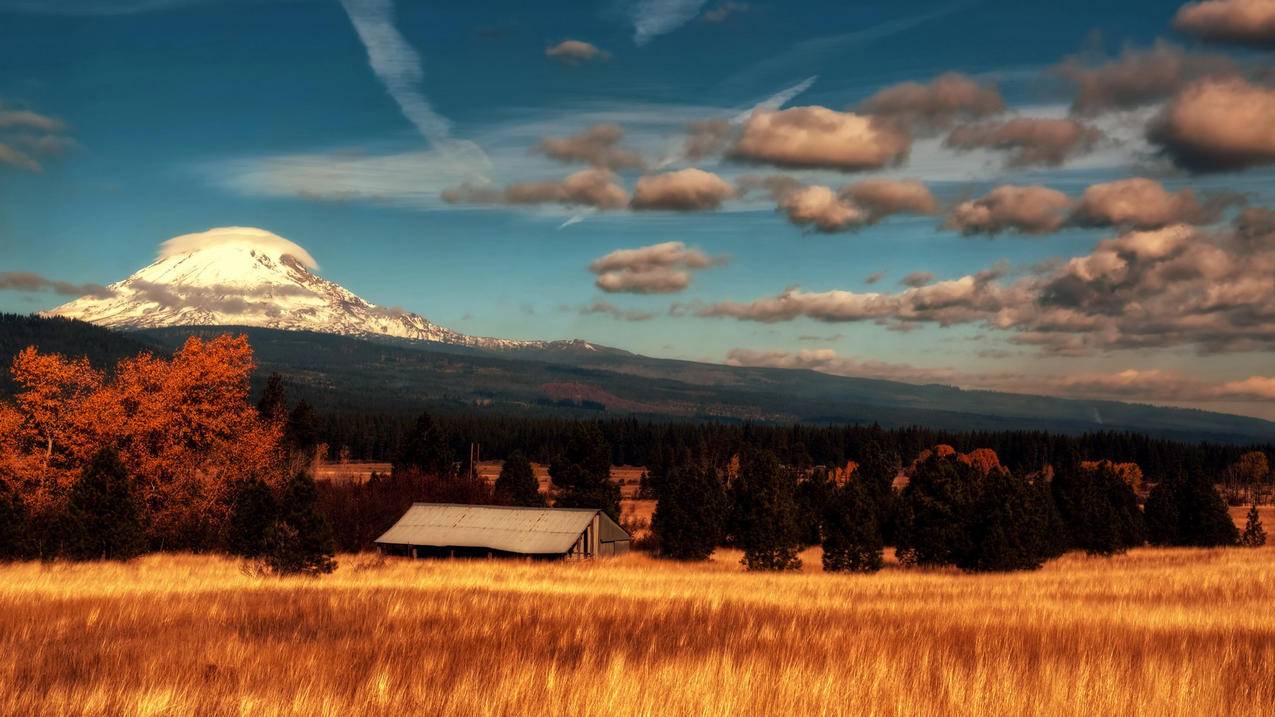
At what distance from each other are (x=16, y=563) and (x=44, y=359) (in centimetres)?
1397

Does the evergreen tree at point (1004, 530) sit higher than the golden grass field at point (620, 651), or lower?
lower

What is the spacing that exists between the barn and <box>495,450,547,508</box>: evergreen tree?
1425 cm

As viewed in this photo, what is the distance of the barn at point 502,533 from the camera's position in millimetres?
57312

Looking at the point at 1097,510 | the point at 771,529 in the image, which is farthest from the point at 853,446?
the point at 771,529

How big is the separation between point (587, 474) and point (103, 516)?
43.3m

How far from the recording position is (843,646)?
45.6 ft

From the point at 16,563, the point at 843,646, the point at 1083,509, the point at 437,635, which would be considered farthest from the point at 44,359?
the point at 1083,509

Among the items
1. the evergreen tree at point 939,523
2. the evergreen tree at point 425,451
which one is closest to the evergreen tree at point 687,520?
the evergreen tree at point 939,523

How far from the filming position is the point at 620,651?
12242 millimetres

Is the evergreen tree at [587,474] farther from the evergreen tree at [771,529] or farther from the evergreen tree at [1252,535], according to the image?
the evergreen tree at [1252,535]

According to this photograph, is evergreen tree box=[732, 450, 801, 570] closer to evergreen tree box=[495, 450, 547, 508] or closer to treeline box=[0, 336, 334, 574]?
treeline box=[0, 336, 334, 574]

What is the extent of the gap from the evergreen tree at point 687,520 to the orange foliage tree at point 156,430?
25458 mm

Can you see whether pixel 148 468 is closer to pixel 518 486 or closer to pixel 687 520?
pixel 687 520

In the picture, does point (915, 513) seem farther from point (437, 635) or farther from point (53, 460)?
point (53, 460)
